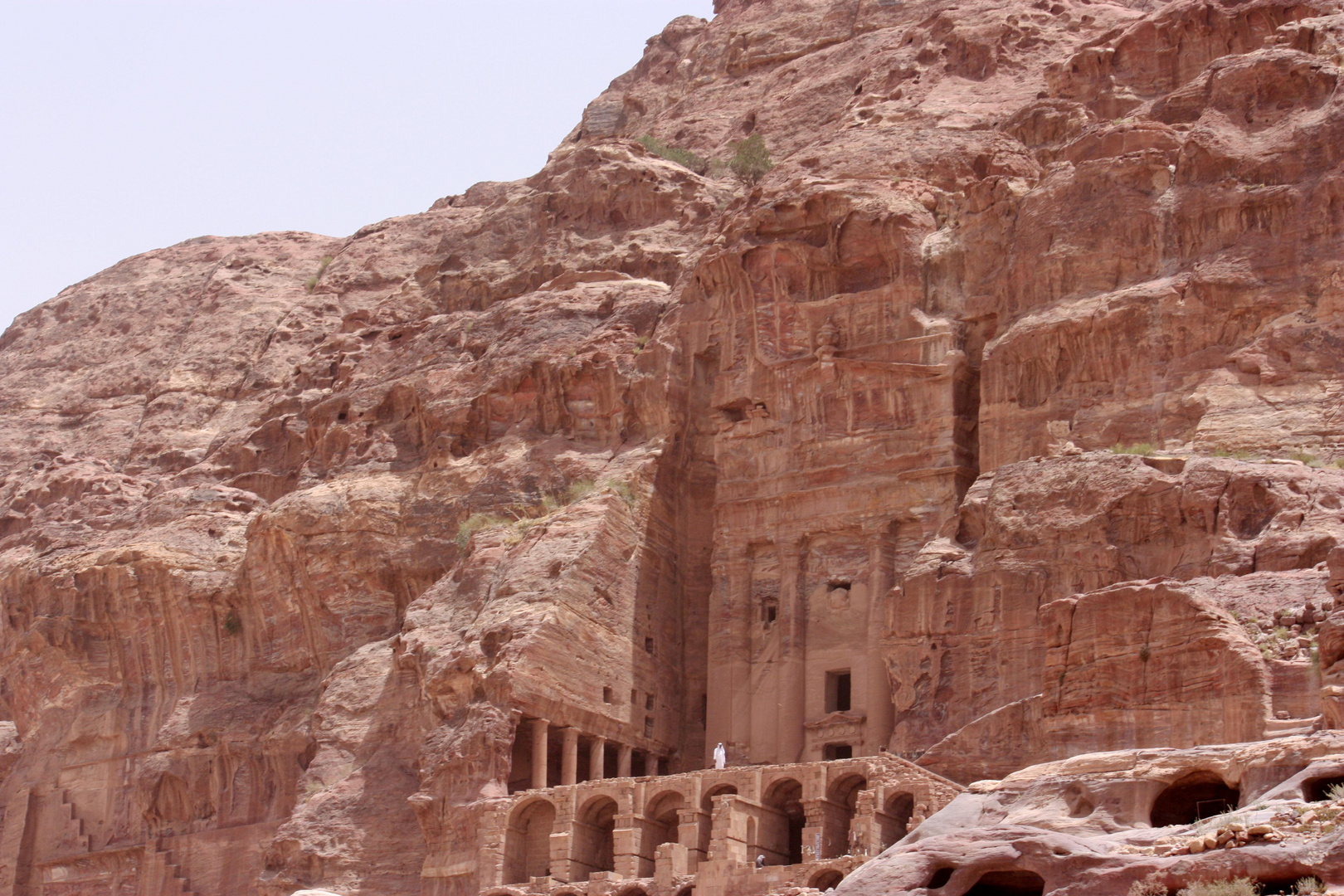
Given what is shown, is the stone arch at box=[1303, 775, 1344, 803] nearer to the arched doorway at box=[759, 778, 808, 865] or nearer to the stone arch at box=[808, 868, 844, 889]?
the stone arch at box=[808, 868, 844, 889]

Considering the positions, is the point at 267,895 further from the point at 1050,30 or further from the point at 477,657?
the point at 1050,30

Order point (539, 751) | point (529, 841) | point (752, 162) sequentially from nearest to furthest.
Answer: point (529, 841) < point (539, 751) < point (752, 162)

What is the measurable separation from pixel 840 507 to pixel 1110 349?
27.8ft

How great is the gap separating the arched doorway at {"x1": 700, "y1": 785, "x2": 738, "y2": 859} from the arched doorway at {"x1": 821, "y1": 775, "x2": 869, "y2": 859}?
2.40m

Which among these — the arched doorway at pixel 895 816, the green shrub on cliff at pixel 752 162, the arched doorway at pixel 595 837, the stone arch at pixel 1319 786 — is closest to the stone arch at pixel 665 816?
the arched doorway at pixel 595 837

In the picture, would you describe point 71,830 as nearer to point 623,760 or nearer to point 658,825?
point 623,760

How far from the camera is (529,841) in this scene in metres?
52.9

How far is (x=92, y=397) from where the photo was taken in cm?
8238

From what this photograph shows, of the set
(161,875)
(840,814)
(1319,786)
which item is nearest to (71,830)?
(161,875)

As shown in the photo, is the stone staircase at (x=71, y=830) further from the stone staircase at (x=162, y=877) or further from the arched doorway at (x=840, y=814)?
the arched doorway at (x=840, y=814)

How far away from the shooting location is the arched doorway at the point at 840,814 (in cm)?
4825

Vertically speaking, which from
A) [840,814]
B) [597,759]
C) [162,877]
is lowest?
[162,877]

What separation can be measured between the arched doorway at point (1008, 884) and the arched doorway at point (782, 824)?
17781 mm

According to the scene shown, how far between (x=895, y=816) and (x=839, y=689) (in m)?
10.1
